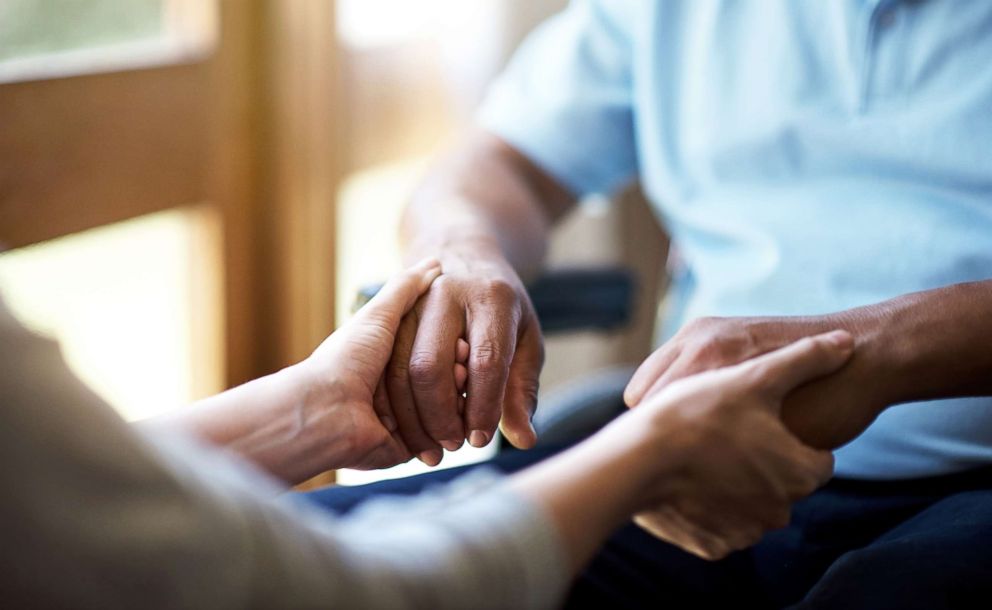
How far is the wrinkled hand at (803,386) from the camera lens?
903mm

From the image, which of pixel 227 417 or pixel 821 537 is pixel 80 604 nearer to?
pixel 227 417

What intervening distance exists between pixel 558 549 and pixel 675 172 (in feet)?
2.45

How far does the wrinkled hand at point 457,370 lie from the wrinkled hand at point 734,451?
20 centimetres

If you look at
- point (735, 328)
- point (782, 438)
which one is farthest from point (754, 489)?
point (735, 328)

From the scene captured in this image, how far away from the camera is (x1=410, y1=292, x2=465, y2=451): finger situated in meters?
1.01

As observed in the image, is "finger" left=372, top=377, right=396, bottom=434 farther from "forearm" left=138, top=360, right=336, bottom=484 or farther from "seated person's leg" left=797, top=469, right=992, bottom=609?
"seated person's leg" left=797, top=469, right=992, bottom=609

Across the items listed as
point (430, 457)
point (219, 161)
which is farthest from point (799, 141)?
point (219, 161)

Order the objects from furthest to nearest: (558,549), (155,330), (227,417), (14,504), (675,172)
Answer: (155,330)
(675,172)
(227,417)
(558,549)
(14,504)

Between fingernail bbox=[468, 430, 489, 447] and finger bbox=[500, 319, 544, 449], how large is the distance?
42 millimetres

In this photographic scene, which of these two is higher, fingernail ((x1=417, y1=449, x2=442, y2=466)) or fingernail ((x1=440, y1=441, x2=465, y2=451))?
fingernail ((x1=440, y1=441, x2=465, y2=451))

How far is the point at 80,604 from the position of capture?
53 cm

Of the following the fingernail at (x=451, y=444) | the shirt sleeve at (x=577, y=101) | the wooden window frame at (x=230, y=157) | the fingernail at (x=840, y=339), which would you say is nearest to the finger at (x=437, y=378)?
the fingernail at (x=451, y=444)

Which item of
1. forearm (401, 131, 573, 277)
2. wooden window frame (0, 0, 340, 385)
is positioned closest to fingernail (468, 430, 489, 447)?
forearm (401, 131, 573, 277)

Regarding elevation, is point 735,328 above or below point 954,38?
below
